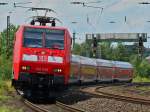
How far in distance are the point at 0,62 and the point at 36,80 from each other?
22818 mm

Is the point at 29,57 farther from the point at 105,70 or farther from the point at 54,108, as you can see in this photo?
the point at 105,70

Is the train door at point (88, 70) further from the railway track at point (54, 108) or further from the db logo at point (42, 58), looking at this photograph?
the railway track at point (54, 108)

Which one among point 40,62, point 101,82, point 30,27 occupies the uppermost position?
point 30,27

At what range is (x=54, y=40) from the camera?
2269 centimetres

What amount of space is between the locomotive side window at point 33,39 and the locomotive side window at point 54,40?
30 cm

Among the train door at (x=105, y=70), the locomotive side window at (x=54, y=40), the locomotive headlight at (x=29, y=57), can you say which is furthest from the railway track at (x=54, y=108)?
the train door at (x=105, y=70)

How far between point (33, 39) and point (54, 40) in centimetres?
90

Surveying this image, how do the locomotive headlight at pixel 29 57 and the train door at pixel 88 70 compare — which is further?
the train door at pixel 88 70

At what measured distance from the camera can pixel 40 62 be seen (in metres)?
Result: 22.2

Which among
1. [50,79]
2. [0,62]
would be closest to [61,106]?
[50,79]

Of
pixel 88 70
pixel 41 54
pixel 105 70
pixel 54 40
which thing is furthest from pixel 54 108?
pixel 105 70

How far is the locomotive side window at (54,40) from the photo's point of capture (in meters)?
22.5

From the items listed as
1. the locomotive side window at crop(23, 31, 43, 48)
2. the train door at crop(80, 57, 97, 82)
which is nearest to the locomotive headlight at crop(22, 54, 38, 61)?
the locomotive side window at crop(23, 31, 43, 48)

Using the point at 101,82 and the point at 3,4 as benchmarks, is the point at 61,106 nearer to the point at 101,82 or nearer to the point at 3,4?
→ the point at 3,4
